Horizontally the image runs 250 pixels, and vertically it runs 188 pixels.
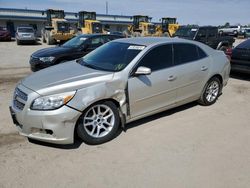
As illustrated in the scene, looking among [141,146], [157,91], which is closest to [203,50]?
[157,91]

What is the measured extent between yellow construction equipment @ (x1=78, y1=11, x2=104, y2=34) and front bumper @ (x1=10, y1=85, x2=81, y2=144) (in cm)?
2217

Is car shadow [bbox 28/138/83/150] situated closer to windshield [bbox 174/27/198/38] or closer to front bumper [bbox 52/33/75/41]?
windshield [bbox 174/27/198/38]

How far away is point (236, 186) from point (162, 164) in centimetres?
91

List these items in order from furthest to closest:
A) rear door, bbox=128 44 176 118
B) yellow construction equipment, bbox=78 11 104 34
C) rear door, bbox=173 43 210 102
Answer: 1. yellow construction equipment, bbox=78 11 104 34
2. rear door, bbox=173 43 210 102
3. rear door, bbox=128 44 176 118

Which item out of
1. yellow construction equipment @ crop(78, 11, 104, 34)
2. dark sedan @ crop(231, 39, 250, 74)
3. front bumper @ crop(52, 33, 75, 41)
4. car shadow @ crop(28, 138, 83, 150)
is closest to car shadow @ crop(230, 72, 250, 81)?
dark sedan @ crop(231, 39, 250, 74)

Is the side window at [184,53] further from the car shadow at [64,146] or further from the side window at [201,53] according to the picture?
the car shadow at [64,146]

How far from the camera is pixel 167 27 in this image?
2761 centimetres

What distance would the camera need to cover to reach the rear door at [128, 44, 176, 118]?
3.88 meters

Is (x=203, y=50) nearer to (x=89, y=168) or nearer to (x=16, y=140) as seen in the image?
(x=89, y=168)

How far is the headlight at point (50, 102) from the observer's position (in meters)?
3.23

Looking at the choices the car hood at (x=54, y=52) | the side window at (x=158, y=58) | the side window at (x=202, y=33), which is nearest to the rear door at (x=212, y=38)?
the side window at (x=202, y=33)

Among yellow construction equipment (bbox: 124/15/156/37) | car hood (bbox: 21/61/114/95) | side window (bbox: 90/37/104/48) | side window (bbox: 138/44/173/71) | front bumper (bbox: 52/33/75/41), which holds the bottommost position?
car hood (bbox: 21/61/114/95)

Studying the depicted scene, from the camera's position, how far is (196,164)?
3186mm

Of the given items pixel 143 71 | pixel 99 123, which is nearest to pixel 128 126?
pixel 99 123
